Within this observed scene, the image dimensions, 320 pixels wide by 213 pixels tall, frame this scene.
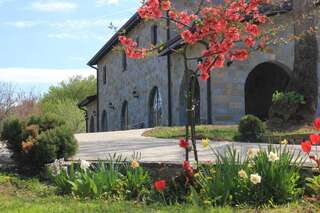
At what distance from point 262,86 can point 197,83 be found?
316 centimetres

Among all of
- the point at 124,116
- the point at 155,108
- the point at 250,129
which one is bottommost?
the point at 250,129

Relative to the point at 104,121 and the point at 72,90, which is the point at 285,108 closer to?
the point at 104,121

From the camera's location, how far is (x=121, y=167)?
26.6 ft

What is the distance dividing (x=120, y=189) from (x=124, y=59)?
996 inches

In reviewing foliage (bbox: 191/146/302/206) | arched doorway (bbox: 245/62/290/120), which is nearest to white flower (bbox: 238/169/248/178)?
foliage (bbox: 191/146/302/206)

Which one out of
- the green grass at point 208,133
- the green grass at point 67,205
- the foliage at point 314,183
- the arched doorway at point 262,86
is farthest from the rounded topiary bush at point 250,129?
the arched doorway at point 262,86

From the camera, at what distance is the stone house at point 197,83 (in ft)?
67.1

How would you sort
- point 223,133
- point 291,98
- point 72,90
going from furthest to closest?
point 72,90
point 291,98
point 223,133

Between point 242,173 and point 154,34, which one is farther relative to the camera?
point 154,34

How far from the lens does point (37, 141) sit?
9.86m

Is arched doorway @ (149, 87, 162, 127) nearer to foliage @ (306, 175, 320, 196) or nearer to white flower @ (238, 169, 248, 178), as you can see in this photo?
foliage @ (306, 175, 320, 196)

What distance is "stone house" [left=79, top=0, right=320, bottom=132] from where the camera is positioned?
2044cm

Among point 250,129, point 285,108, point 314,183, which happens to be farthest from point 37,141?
point 285,108

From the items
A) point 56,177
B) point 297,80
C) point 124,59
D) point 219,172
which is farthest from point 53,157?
point 124,59
